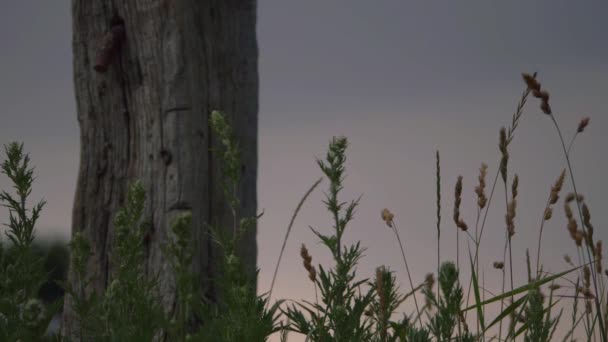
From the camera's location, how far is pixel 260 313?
1.72 metres

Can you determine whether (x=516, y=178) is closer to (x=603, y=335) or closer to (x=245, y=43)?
(x=603, y=335)

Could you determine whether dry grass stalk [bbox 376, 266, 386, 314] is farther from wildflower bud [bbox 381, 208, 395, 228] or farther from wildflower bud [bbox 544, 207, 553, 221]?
wildflower bud [bbox 544, 207, 553, 221]

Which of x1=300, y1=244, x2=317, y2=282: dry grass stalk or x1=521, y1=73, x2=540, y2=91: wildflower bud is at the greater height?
x1=521, y1=73, x2=540, y2=91: wildflower bud

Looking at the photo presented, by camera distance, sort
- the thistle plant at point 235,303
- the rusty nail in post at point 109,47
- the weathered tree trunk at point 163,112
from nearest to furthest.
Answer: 1. the thistle plant at point 235,303
2. the weathered tree trunk at point 163,112
3. the rusty nail in post at point 109,47

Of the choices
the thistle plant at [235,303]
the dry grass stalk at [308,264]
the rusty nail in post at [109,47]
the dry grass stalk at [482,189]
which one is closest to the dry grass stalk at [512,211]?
the dry grass stalk at [482,189]

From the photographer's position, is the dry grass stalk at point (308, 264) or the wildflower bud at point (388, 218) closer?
the dry grass stalk at point (308, 264)

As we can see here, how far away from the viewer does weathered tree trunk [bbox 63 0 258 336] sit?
4.00 m

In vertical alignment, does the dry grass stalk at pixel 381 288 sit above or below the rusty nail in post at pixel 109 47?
below

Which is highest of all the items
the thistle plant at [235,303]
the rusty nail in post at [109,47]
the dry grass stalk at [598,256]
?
the rusty nail in post at [109,47]

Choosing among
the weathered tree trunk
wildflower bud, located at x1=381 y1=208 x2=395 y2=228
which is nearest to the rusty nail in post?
the weathered tree trunk

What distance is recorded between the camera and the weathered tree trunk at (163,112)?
400cm

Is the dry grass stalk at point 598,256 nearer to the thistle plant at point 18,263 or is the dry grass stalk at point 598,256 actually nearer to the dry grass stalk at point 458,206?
the dry grass stalk at point 458,206

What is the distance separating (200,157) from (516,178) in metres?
1.60

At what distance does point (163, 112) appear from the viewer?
13.3ft
